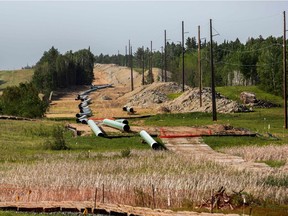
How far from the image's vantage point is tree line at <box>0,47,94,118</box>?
6600 cm

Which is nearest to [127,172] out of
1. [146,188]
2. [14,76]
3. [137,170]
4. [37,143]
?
[137,170]

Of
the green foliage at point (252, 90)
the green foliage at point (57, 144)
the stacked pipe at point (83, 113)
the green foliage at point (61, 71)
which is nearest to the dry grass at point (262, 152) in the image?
the green foliage at point (57, 144)

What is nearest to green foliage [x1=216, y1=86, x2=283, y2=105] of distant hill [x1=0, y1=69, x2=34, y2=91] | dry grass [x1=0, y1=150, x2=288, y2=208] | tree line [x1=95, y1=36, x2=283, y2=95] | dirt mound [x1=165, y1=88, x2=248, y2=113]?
tree line [x1=95, y1=36, x2=283, y2=95]

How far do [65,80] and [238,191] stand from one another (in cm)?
12281

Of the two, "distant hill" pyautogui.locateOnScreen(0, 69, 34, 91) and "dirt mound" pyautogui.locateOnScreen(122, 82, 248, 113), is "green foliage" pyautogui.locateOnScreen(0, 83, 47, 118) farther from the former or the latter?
"distant hill" pyautogui.locateOnScreen(0, 69, 34, 91)

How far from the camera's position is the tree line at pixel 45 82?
66.0 meters

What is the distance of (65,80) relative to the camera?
14125 cm

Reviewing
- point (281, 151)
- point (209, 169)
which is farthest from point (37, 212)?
point (281, 151)

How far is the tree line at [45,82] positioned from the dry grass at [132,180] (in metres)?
35.4

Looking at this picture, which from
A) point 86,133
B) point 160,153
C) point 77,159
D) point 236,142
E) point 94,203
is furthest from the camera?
point 86,133

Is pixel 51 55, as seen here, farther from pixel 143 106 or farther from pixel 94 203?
pixel 94 203

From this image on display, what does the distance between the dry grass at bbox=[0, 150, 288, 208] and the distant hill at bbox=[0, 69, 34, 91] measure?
459 ft

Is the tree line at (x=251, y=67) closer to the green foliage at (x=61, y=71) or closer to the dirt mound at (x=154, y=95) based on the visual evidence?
the dirt mound at (x=154, y=95)

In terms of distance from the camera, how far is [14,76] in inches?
7092
